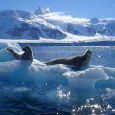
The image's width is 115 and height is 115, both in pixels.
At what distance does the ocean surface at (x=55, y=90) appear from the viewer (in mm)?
14008

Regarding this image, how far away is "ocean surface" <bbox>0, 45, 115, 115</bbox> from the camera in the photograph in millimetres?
14008

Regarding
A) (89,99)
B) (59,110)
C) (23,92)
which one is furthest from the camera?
(23,92)

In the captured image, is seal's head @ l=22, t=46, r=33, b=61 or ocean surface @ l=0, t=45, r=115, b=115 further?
seal's head @ l=22, t=46, r=33, b=61

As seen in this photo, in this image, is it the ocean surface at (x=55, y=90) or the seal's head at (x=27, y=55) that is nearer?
the ocean surface at (x=55, y=90)

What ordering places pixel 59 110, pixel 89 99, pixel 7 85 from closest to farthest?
1. pixel 59 110
2. pixel 89 99
3. pixel 7 85

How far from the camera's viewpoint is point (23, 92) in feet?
54.4

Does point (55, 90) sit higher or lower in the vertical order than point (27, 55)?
lower

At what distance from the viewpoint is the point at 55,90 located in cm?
1669

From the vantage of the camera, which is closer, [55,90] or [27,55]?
[55,90]

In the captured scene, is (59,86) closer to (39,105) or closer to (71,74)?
(71,74)

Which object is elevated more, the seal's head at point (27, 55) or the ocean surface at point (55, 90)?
the seal's head at point (27, 55)

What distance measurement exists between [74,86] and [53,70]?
1436 mm

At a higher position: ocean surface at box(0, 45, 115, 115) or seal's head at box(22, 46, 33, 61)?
seal's head at box(22, 46, 33, 61)

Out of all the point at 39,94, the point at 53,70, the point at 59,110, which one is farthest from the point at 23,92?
the point at 59,110
